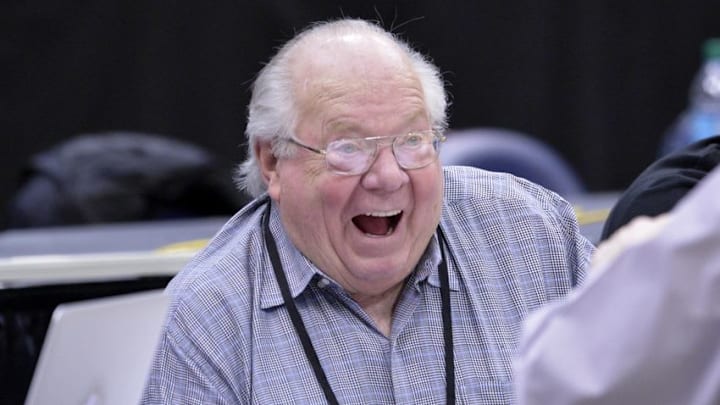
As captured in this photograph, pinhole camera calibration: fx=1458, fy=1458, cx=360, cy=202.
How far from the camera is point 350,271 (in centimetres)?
286

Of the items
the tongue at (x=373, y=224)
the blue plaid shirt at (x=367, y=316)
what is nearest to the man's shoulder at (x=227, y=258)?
the blue plaid shirt at (x=367, y=316)

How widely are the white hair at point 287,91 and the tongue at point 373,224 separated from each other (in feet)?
0.65

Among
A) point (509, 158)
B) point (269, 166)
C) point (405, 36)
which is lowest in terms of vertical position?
point (509, 158)

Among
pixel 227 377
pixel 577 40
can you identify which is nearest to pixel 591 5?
pixel 577 40

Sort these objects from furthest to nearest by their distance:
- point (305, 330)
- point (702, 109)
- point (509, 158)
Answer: point (702, 109), point (509, 158), point (305, 330)

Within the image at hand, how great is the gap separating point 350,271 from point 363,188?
17 cm

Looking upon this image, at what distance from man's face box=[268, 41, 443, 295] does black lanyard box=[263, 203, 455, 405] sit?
0.08 m

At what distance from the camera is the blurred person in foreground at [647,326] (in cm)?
143

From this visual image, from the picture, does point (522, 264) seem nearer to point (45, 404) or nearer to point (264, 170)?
point (264, 170)

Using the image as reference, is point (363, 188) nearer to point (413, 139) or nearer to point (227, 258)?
point (413, 139)

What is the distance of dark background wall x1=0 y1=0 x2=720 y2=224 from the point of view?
6895mm

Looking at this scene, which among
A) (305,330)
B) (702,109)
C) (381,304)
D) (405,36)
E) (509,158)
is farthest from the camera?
(702,109)

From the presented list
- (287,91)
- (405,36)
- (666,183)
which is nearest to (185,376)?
(287,91)

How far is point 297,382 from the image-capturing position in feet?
8.93
